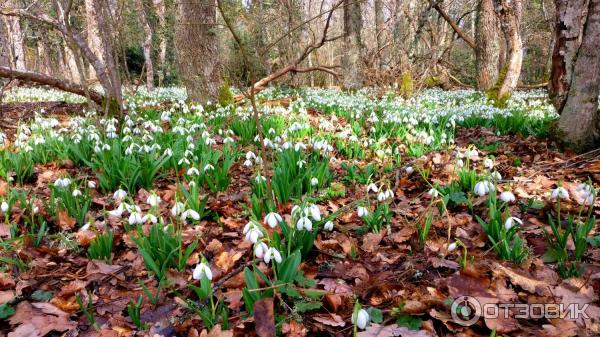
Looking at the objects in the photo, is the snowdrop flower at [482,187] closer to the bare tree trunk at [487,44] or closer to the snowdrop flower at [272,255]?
the snowdrop flower at [272,255]

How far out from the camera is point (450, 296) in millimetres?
1591

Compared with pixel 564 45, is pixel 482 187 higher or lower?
lower

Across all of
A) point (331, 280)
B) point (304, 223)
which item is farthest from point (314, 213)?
point (331, 280)

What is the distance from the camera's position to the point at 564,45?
3.51 meters

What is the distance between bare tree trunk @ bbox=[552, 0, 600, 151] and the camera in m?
3.13

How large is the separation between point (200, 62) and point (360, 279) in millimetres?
5859

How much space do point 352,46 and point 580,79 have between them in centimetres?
883

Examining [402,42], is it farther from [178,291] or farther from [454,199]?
[178,291]

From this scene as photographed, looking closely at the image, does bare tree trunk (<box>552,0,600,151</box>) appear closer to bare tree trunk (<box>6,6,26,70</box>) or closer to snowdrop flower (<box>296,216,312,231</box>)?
snowdrop flower (<box>296,216,312,231</box>)

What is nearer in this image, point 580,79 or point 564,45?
point 580,79

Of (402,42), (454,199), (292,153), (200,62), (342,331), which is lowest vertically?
(342,331)

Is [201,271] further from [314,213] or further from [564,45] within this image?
[564,45]

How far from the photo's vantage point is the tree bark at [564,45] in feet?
11.1

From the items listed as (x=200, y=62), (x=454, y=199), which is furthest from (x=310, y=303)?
(x=200, y=62)
